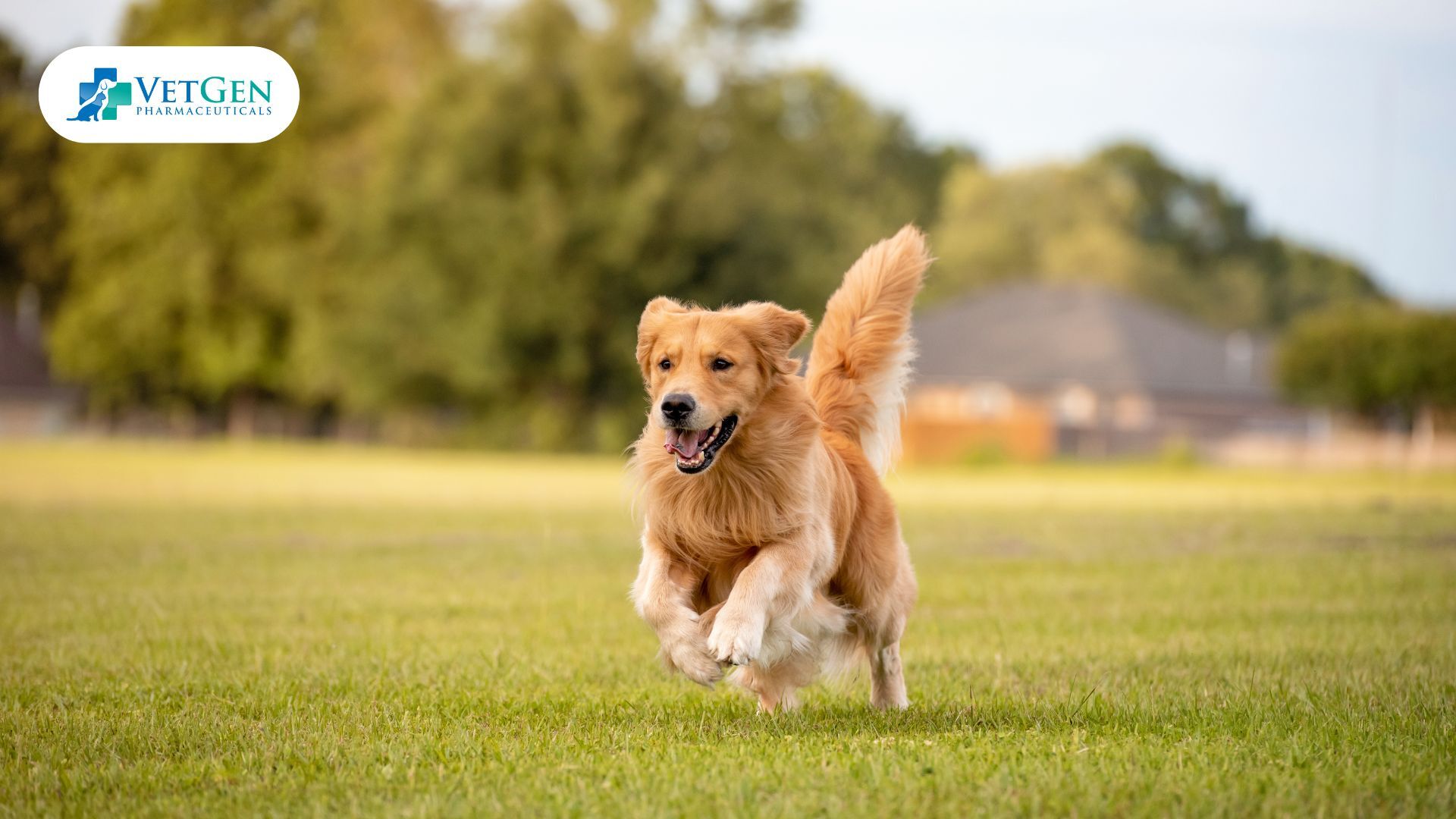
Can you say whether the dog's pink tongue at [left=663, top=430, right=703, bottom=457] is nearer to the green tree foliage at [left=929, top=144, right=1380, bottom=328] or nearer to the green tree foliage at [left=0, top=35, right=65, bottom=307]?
the green tree foliage at [left=0, top=35, right=65, bottom=307]

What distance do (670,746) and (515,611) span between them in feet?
15.6

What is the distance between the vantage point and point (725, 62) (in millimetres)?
50844

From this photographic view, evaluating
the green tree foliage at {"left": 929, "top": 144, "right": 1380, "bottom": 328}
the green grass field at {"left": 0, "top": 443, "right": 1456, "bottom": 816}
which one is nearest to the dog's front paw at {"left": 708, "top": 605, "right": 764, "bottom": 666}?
the green grass field at {"left": 0, "top": 443, "right": 1456, "bottom": 816}

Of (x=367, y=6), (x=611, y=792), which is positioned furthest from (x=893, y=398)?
(x=367, y=6)

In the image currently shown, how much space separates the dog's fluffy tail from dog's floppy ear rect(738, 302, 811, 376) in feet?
3.21

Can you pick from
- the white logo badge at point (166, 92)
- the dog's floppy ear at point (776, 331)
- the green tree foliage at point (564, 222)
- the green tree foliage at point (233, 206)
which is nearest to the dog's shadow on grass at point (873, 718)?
the dog's floppy ear at point (776, 331)

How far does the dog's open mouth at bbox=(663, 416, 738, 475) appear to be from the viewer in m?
5.99

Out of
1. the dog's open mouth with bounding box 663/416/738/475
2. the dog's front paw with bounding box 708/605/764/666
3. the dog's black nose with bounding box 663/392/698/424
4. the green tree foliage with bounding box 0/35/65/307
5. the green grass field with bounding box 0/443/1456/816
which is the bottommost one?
the green grass field with bounding box 0/443/1456/816

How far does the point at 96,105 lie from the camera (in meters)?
14.9

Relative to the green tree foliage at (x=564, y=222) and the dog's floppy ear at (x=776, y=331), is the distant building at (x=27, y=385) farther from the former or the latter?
the dog's floppy ear at (x=776, y=331)

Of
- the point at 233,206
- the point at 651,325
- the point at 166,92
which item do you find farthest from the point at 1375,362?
the point at 651,325

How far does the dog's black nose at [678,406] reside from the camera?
5.96m

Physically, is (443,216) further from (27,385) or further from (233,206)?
(27,385)

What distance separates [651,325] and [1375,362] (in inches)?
1975
